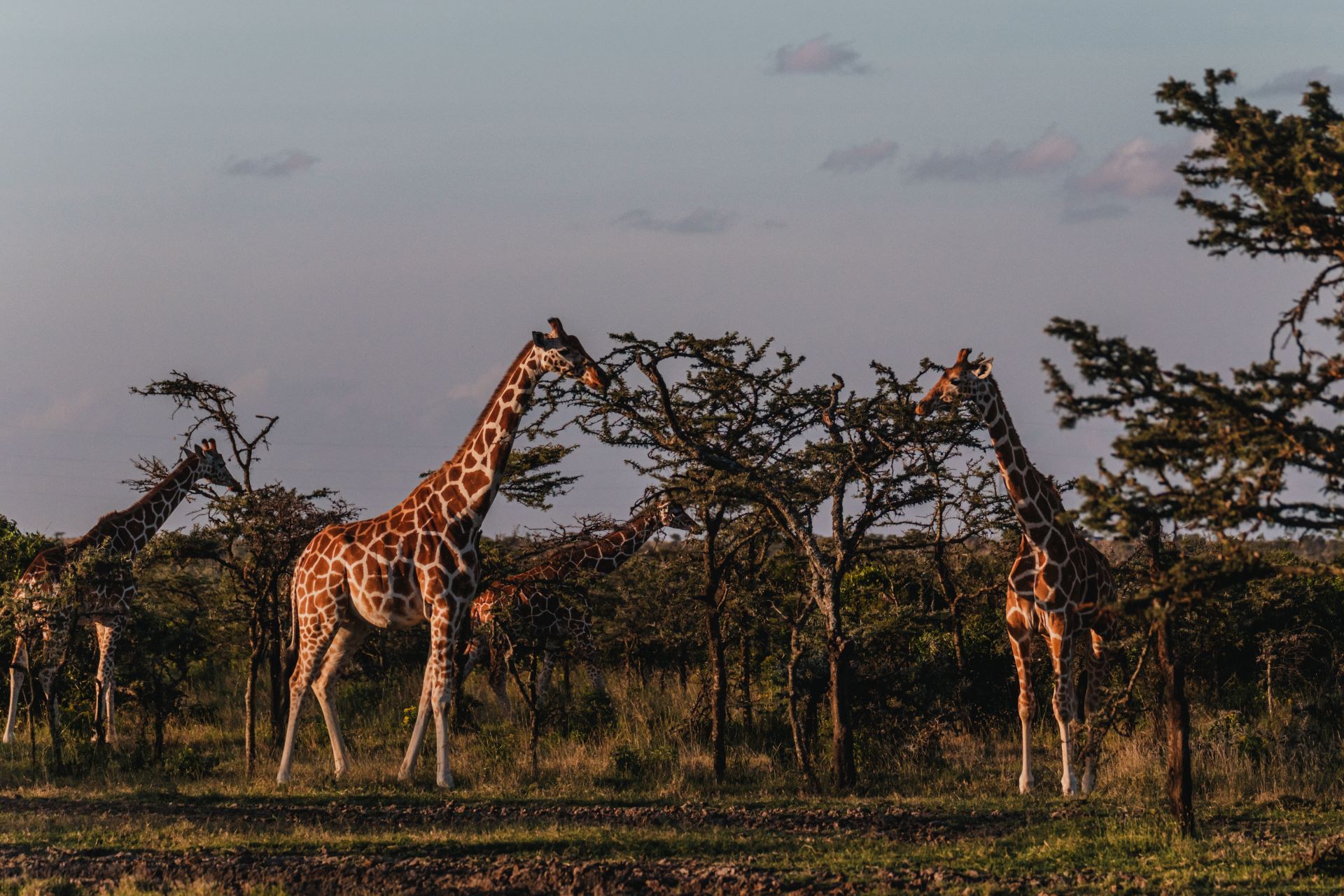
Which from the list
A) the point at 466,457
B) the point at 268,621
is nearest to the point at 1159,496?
the point at 466,457

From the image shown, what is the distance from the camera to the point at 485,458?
663 inches

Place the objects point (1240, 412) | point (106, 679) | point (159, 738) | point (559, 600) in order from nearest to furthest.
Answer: point (1240, 412) < point (159, 738) < point (106, 679) < point (559, 600)

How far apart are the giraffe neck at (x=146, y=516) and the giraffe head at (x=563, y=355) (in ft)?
25.8

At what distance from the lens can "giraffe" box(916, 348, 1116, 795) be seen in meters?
15.6

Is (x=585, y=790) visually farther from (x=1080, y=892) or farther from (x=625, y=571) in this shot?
(x=625, y=571)

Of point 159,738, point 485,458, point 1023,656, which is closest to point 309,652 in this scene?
point 159,738

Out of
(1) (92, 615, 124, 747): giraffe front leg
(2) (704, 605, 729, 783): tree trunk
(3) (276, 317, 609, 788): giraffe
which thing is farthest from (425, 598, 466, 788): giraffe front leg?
(1) (92, 615, 124, 747): giraffe front leg

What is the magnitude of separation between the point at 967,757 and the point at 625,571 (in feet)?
26.9

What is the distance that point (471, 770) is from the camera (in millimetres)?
16922

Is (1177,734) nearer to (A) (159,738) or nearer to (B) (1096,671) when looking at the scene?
(B) (1096,671)

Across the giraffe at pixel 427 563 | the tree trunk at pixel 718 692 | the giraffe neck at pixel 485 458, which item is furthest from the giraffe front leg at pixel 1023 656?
the giraffe neck at pixel 485 458

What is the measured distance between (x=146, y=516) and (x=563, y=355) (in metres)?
8.55

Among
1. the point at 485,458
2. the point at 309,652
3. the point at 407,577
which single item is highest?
the point at 485,458

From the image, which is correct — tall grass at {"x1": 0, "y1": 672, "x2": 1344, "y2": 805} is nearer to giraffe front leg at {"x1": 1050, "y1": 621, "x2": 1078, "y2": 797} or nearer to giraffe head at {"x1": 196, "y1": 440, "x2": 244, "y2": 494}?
giraffe front leg at {"x1": 1050, "y1": 621, "x2": 1078, "y2": 797}
